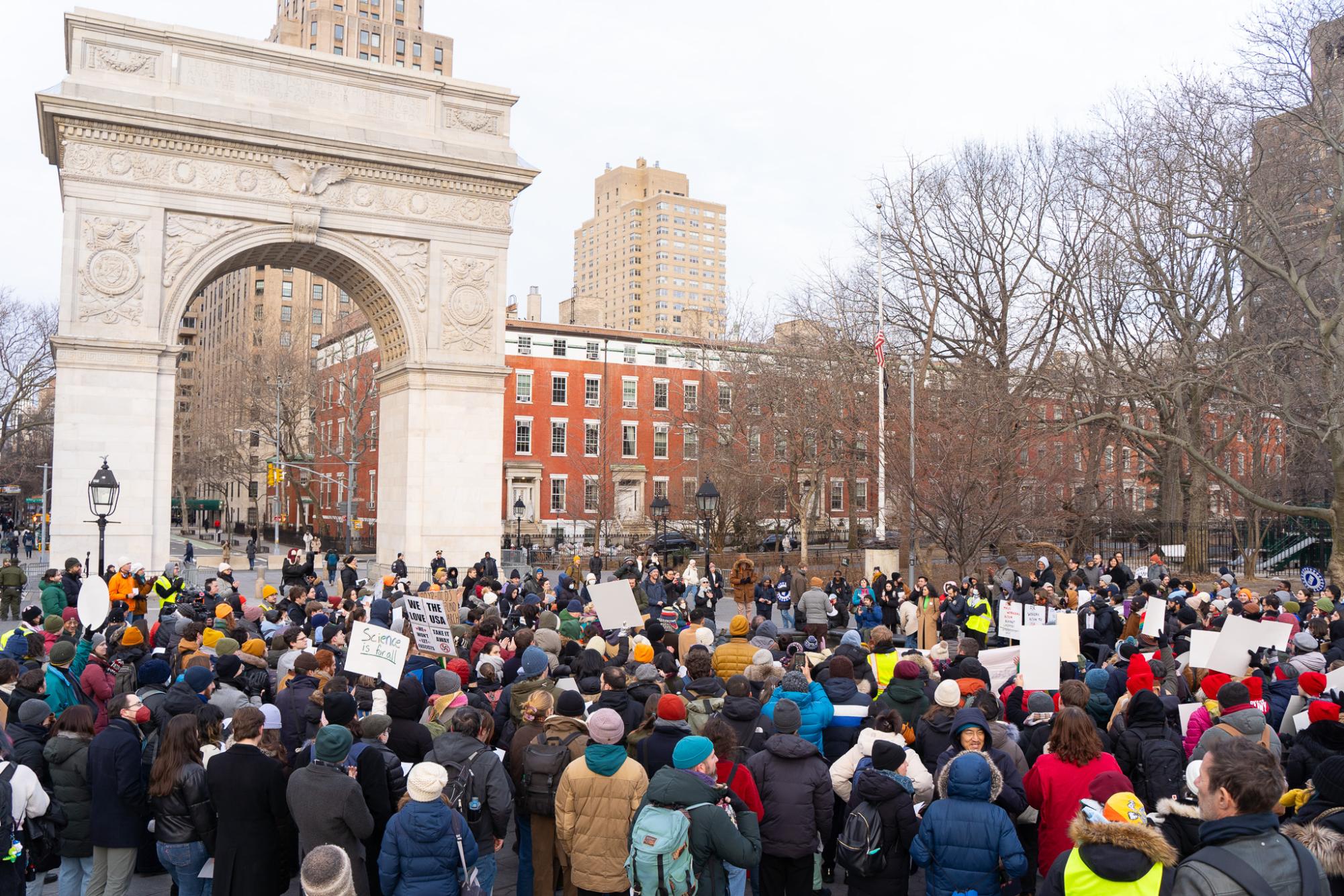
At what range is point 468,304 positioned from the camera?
3206 cm

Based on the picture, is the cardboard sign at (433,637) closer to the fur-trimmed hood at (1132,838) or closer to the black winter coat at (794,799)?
the black winter coat at (794,799)

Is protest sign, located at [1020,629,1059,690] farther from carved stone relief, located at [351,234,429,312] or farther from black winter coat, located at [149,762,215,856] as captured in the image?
carved stone relief, located at [351,234,429,312]

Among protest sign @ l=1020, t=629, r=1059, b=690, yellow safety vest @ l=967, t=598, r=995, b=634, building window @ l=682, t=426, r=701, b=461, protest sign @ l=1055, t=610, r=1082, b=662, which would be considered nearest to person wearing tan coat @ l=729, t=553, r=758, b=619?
yellow safety vest @ l=967, t=598, r=995, b=634

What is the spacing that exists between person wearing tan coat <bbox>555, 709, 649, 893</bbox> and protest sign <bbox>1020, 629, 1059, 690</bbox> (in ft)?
16.7

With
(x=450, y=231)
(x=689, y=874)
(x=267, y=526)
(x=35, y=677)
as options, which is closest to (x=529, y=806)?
(x=689, y=874)

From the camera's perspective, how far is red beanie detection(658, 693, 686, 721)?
6.97 metres

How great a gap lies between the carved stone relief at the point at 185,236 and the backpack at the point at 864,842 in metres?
27.8

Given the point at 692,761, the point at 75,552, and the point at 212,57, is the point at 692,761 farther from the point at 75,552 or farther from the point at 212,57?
the point at 212,57

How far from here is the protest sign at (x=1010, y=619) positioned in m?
14.8

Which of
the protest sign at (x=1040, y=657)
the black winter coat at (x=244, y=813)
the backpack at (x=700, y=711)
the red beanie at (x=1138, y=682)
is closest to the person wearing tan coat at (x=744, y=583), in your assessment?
the protest sign at (x=1040, y=657)

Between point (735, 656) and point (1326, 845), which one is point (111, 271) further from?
point (1326, 845)

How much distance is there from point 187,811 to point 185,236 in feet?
85.0

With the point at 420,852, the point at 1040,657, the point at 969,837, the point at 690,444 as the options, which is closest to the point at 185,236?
the point at 1040,657

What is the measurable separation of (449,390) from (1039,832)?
89.3ft
